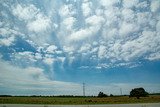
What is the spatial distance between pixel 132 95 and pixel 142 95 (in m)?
4.61

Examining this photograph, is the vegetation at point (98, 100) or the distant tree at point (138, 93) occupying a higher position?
the distant tree at point (138, 93)

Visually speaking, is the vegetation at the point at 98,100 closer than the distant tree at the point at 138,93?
Yes

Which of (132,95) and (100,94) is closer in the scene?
(132,95)

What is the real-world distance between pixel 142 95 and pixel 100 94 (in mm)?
35356

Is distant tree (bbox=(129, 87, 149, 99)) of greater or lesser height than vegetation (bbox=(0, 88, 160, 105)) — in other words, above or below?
above

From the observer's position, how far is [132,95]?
348ft

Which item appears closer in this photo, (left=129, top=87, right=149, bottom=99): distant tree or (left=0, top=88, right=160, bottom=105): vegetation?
(left=0, top=88, right=160, bottom=105): vegetation

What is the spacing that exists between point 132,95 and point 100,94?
31.5 meters

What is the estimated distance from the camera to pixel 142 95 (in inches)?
4080

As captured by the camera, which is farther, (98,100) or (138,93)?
(138,93)

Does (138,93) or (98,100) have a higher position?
(138,93)

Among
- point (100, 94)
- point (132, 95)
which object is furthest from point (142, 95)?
point (100, 94)

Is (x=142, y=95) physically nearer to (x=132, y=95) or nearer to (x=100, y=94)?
(x=132, y=95)
